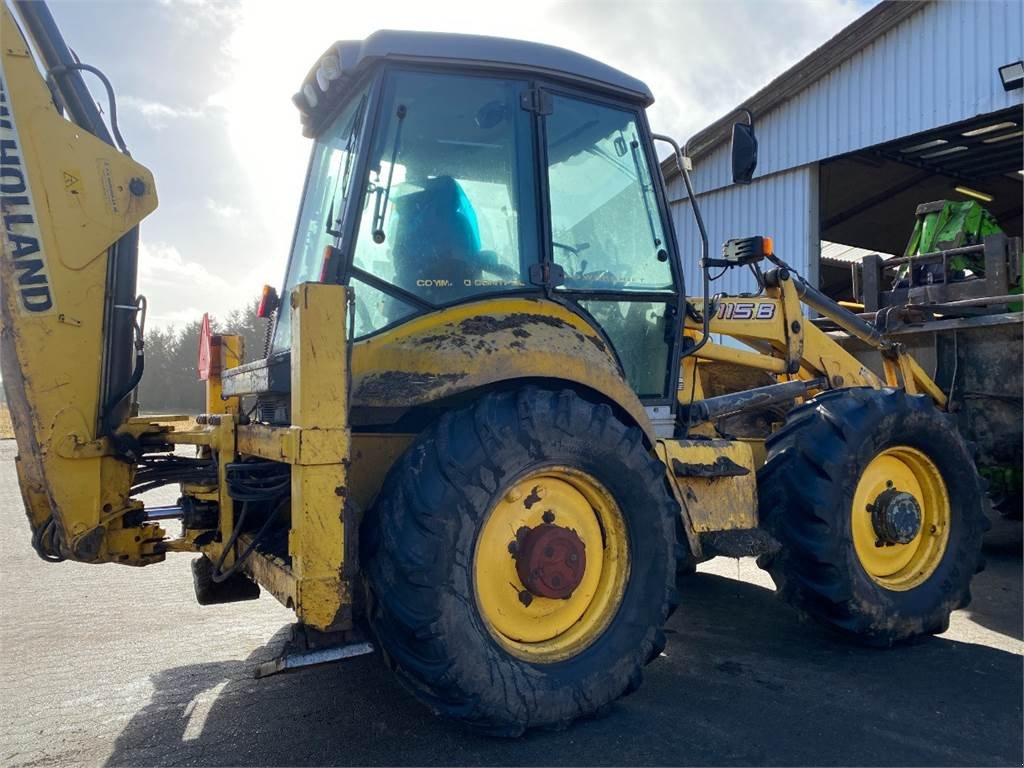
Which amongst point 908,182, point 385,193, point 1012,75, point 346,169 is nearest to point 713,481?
point 385,193

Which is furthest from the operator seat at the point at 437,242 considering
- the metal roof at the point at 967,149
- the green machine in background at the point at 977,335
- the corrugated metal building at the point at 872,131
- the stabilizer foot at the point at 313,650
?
the metal roof at the point at 967,149

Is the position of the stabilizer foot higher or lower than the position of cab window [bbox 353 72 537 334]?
lower

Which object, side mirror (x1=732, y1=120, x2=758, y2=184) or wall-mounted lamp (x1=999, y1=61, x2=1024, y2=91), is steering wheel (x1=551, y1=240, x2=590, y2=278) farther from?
wall-mounted lamp (x1=999, y1=61, x2=1024, y2=91)

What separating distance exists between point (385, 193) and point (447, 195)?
26cm

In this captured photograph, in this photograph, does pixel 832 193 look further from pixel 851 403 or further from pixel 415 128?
pixel 415 128

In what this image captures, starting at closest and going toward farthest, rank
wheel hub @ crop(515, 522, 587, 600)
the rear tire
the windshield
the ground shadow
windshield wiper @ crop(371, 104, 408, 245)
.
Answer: the ground shadow < wheel hub @ crop(515, 522, 587, 600) < windshield wiper @ crop(371, 104, 408, 245) < the windshield < the rear tire

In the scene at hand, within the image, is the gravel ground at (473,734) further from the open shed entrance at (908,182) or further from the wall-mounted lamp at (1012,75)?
the open shed entrance at (908,182)

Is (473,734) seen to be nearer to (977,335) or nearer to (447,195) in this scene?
(447,195)

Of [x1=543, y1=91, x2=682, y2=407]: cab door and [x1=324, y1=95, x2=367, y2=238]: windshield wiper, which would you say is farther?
[x1=543, y1=91, x2=682, y2=407]: cab door

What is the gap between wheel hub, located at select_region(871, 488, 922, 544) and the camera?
3982 millimetres

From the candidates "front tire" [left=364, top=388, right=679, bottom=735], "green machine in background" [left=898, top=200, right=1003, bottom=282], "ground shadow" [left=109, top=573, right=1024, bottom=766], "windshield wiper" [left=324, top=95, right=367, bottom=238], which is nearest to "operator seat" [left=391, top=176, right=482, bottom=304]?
"windshield wiper" [left=324, top=95, right=367, bottom=238]

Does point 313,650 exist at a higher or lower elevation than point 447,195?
lower

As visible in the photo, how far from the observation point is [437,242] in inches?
126

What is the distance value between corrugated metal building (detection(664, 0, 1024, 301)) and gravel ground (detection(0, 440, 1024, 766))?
22.9 ft
